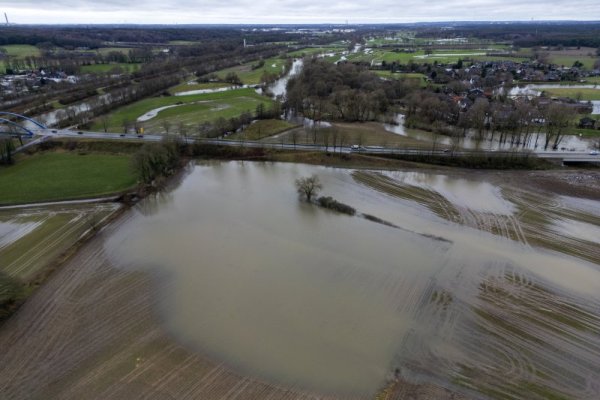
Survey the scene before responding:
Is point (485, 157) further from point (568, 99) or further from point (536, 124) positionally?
point (568, 99)

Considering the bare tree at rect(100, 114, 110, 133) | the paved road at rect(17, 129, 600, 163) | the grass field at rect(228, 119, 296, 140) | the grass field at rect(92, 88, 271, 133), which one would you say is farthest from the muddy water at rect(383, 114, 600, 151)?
the bare tree at rect(100, 114, 110, 133)

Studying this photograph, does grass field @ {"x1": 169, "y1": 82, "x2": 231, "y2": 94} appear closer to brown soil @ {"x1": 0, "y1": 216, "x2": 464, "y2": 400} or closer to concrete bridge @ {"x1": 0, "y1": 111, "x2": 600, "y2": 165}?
concrete bridge @ {"x1": 0, "y1": 111, "x2": 600, "y2": 165}

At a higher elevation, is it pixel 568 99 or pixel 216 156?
pixel 568 99

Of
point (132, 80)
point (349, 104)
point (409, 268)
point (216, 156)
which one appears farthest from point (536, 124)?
point (132, 80)

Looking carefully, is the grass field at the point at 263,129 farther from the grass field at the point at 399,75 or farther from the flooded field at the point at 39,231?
the grass field at the point at 399,75

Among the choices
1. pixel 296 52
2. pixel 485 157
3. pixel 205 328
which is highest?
pixel 296 52

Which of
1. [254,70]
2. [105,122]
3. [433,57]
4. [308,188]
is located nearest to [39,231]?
[308,188]
